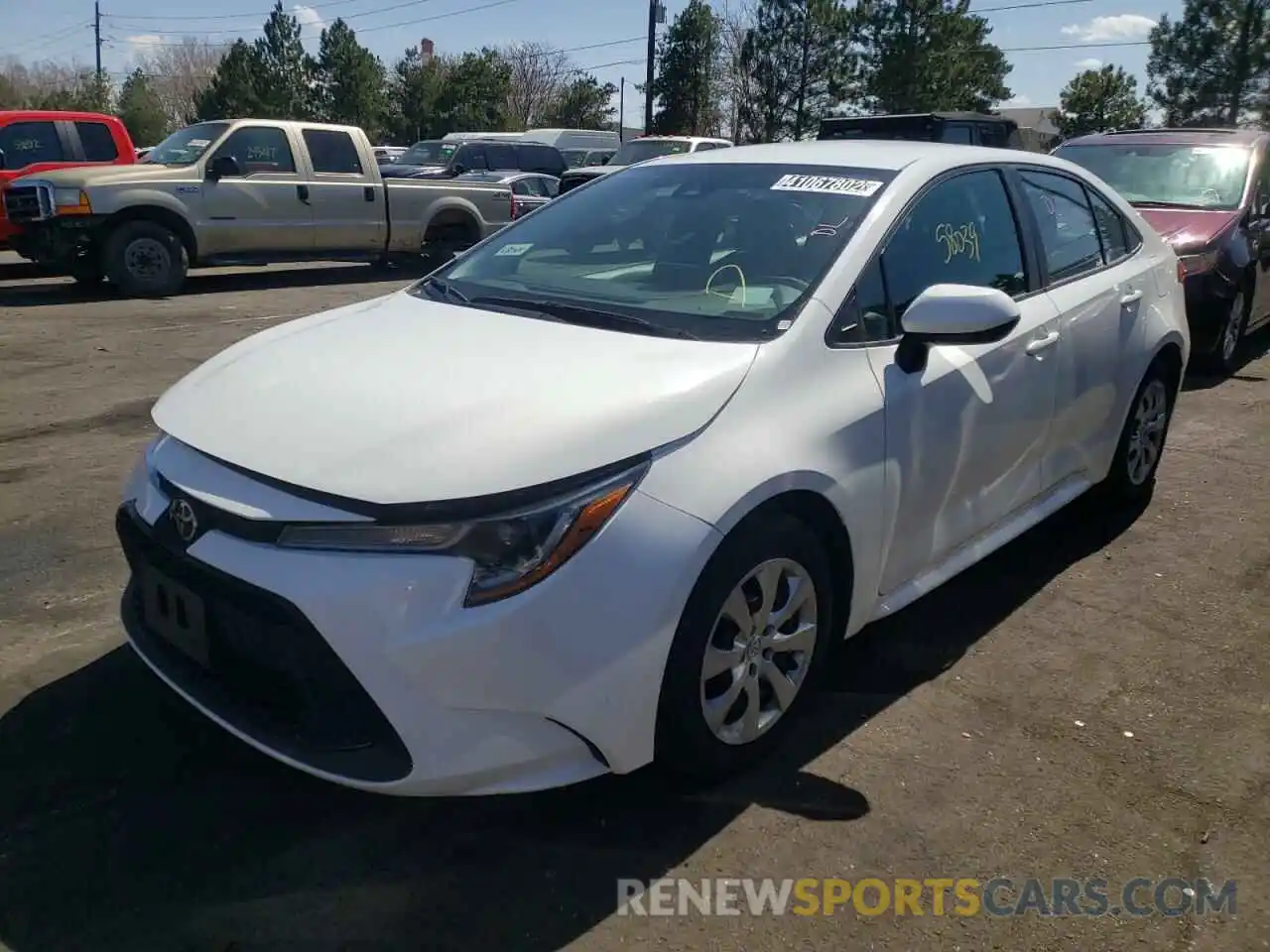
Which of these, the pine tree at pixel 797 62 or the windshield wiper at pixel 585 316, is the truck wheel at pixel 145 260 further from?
the pine tree at pixel 797 62

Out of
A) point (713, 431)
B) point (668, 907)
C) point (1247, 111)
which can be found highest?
point (1247, 111)

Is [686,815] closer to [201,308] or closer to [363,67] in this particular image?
[201,308]

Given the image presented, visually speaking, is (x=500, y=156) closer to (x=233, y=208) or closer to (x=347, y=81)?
(x=233, y=208)

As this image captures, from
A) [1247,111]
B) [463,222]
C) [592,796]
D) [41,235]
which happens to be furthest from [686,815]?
[1247,111]

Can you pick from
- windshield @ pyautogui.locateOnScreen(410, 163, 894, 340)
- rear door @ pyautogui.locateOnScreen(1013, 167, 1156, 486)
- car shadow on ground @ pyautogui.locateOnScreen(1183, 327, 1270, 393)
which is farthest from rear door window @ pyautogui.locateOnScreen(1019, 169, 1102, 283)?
car shadow on ground @ pyautogui.locateOnScreen(1183, 327, 1270, 393)

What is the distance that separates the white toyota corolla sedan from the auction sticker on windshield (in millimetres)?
10

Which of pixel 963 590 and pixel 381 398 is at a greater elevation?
pixel 381 398

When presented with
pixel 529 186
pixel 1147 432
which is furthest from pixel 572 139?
pixel 1147 432

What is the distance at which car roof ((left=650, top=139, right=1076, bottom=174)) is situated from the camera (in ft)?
11.8

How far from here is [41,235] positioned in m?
11.0

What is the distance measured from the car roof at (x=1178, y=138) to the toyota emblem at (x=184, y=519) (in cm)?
827

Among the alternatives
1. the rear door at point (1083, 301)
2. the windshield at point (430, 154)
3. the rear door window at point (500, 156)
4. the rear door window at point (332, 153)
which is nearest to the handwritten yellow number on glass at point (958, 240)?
the rear door at point (1083, 301)

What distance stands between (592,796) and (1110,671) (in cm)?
185

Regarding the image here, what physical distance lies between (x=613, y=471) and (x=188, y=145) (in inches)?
458
